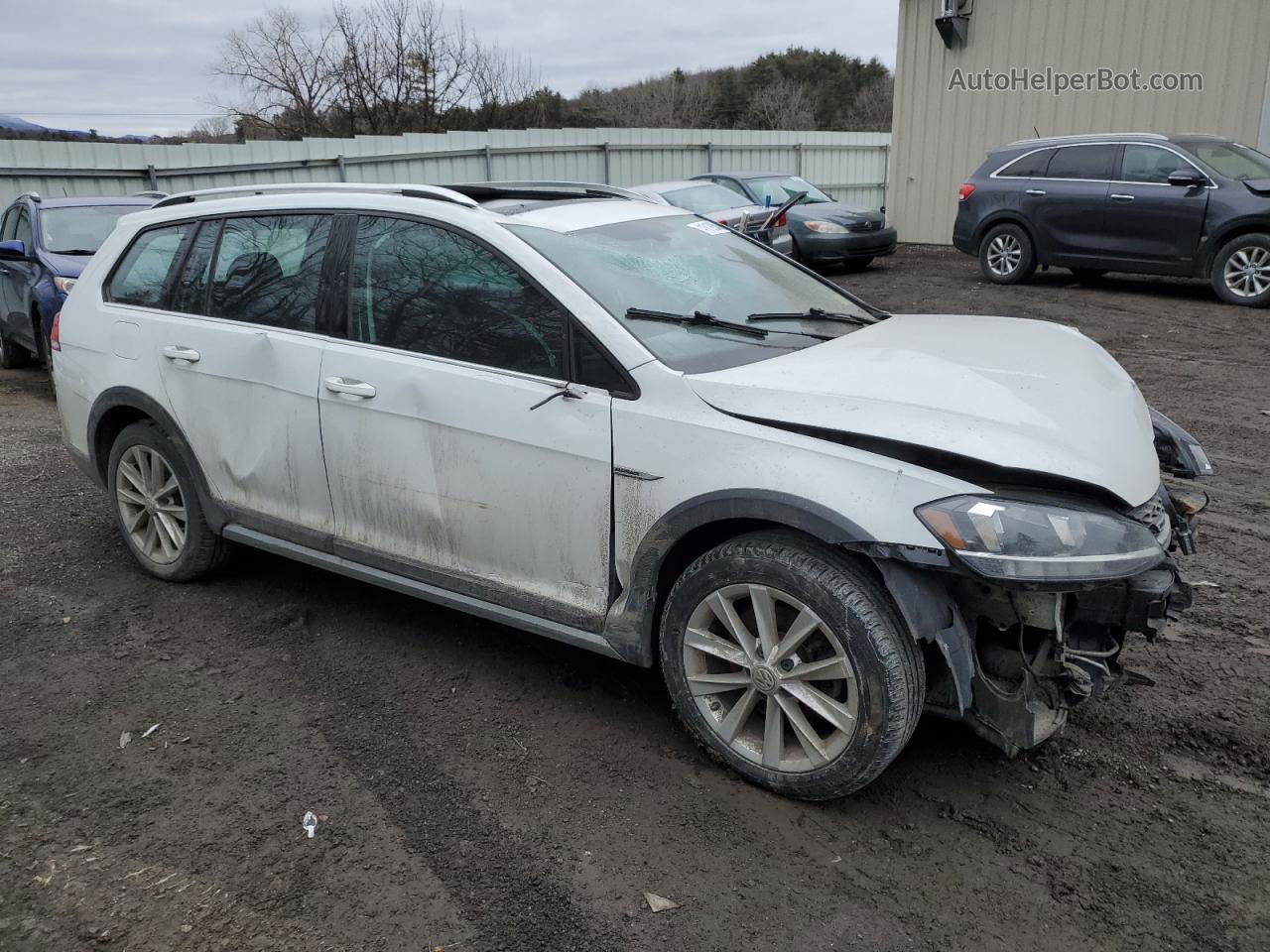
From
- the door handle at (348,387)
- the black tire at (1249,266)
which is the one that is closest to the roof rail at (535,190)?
the door handle at (348,387)

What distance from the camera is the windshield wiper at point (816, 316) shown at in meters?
3.89

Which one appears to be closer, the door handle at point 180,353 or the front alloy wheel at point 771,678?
the front alloy wheel at point 771,678

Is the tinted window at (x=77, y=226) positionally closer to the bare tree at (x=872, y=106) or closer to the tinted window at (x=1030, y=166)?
the tinted window at (x=1030, y=166)

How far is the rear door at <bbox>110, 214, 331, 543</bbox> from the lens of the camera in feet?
13.6

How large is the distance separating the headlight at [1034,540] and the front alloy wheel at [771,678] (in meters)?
0.47

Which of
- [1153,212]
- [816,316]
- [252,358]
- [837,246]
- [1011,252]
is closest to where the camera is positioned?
[816,316]

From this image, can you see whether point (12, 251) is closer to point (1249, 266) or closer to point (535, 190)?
point (535, 190)

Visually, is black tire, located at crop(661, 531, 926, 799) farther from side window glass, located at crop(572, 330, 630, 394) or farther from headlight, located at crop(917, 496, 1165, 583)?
side window glass, located at crop(572, 330, 630, 394)

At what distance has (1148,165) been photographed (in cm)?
1198

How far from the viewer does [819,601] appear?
9.63 ft

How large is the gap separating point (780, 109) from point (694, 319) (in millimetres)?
51095

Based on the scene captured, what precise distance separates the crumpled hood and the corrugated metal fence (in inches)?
429

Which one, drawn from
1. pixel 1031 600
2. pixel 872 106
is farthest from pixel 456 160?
pixel 872 106

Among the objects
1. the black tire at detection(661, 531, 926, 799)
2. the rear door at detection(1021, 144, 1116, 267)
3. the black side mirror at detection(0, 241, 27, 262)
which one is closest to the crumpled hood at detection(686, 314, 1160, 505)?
the black tire at detection(661, 531, 926, 799)
